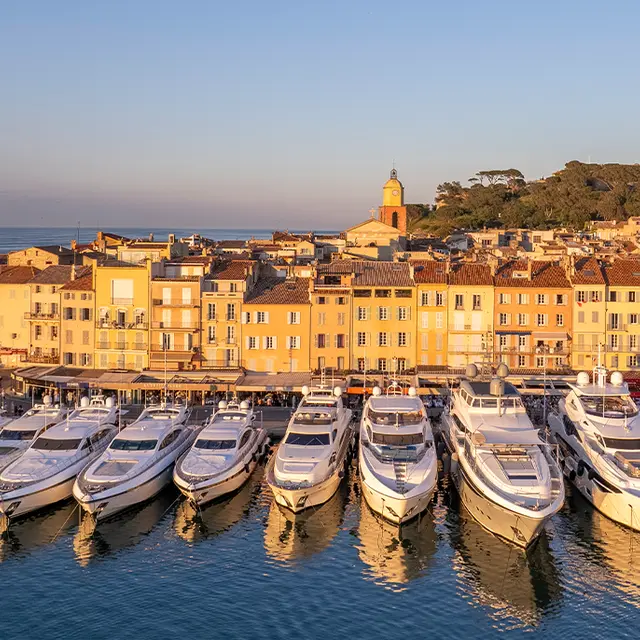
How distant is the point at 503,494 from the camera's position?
38.7 m

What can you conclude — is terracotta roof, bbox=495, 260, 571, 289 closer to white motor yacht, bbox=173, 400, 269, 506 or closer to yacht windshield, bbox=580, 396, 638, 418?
yacht windshield, bbox=580, 396, 638, 418

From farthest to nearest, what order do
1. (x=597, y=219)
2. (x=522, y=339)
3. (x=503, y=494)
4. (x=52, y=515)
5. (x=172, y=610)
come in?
1. (x=597, y=219)
2. (x=522, y=339)
3. (x=52, y=515)
4. (x=503, y=494)
5. (x=172, y=610)

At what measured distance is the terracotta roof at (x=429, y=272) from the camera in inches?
2530

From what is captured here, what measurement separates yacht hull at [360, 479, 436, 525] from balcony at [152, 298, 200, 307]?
26.1m

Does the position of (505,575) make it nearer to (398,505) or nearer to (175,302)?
(398,505)

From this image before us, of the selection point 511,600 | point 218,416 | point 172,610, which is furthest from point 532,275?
point 172,610

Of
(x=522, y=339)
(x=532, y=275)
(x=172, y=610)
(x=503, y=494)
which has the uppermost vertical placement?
(x=532, y=275)

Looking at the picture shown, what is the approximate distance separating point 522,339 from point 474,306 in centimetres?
390

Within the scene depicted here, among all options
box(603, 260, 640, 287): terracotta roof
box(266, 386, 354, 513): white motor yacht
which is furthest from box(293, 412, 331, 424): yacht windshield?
box(603, 260, 640, 287): terracotta roof

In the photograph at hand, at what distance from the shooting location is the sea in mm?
31594

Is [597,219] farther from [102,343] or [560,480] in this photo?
[560,480]

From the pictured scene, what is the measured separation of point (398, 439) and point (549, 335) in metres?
21.9

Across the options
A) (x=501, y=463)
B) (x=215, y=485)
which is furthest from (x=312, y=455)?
(x=501, y=463)

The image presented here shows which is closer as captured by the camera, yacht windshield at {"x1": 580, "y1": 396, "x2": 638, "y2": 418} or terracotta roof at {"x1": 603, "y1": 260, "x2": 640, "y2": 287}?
yacht windshield at {"x1": 580, "y1": 396, "x2": 638, "y2": 418}
